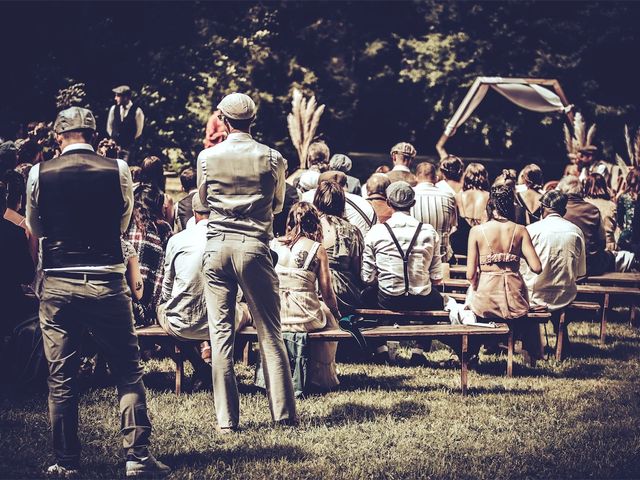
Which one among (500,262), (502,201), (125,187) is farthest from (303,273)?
(125,187)

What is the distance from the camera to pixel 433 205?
927cm

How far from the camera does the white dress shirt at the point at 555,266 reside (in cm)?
857

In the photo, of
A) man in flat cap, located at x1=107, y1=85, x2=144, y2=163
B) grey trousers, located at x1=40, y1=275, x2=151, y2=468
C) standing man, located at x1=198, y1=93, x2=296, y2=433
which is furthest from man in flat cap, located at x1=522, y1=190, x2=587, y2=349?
man in flat cap, located at x1=107, y1=85, x2=144, y2=163

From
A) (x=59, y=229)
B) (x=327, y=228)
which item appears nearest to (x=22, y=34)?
(x=327, y=228)

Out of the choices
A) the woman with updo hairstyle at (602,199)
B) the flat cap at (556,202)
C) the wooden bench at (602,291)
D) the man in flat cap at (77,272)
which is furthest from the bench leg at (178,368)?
the woman with updo hairstyle at (602,199)

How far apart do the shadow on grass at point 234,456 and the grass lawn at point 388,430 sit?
0.01 meters

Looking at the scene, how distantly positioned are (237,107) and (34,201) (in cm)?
145

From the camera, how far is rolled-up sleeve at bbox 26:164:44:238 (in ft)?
16.3

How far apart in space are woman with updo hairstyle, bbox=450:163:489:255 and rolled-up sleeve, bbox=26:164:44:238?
5690mm

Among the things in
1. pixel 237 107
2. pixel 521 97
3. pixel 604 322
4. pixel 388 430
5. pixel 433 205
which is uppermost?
pixel 521 97

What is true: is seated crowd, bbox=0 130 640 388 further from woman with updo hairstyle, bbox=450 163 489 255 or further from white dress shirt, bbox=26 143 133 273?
white dress shirt, bbox=26 143 133 273

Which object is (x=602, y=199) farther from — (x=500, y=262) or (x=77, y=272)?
(x=77, y=272)

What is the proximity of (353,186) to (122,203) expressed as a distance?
509 cm

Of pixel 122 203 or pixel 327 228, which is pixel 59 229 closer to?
pixel 122 203
